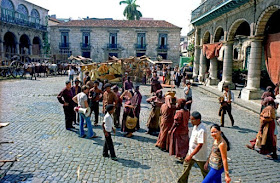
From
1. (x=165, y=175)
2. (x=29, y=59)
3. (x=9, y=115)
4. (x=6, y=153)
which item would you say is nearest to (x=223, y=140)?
(x=165, y=175)

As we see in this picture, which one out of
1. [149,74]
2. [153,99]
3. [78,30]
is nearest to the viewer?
[153,99]

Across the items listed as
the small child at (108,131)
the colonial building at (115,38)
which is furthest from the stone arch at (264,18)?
the colonial building at (115,38)

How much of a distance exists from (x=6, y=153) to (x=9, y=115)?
3920mm

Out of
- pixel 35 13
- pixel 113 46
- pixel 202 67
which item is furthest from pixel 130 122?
pixel 35 13

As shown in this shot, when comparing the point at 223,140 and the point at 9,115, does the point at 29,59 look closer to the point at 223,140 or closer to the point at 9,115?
the point at 9,115

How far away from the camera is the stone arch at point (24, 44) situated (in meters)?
36.6

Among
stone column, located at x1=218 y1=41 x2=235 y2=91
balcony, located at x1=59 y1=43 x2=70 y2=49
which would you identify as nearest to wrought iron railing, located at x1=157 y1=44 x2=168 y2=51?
balcony, located at x1=59 y1=43 x2=70 y2=49

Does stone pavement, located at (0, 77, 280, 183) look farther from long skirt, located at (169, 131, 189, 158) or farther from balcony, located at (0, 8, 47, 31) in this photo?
balcony, located at (0, 8, 47, 31)

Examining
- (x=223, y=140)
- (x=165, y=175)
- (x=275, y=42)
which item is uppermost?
(x=275, y=42)

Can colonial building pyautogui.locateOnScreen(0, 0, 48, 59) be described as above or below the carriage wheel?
above

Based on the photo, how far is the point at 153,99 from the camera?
7020mm

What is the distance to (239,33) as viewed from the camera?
1919 centimetres

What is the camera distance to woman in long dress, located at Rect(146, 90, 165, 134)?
6938 millimetres

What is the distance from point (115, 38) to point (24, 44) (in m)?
14.8
